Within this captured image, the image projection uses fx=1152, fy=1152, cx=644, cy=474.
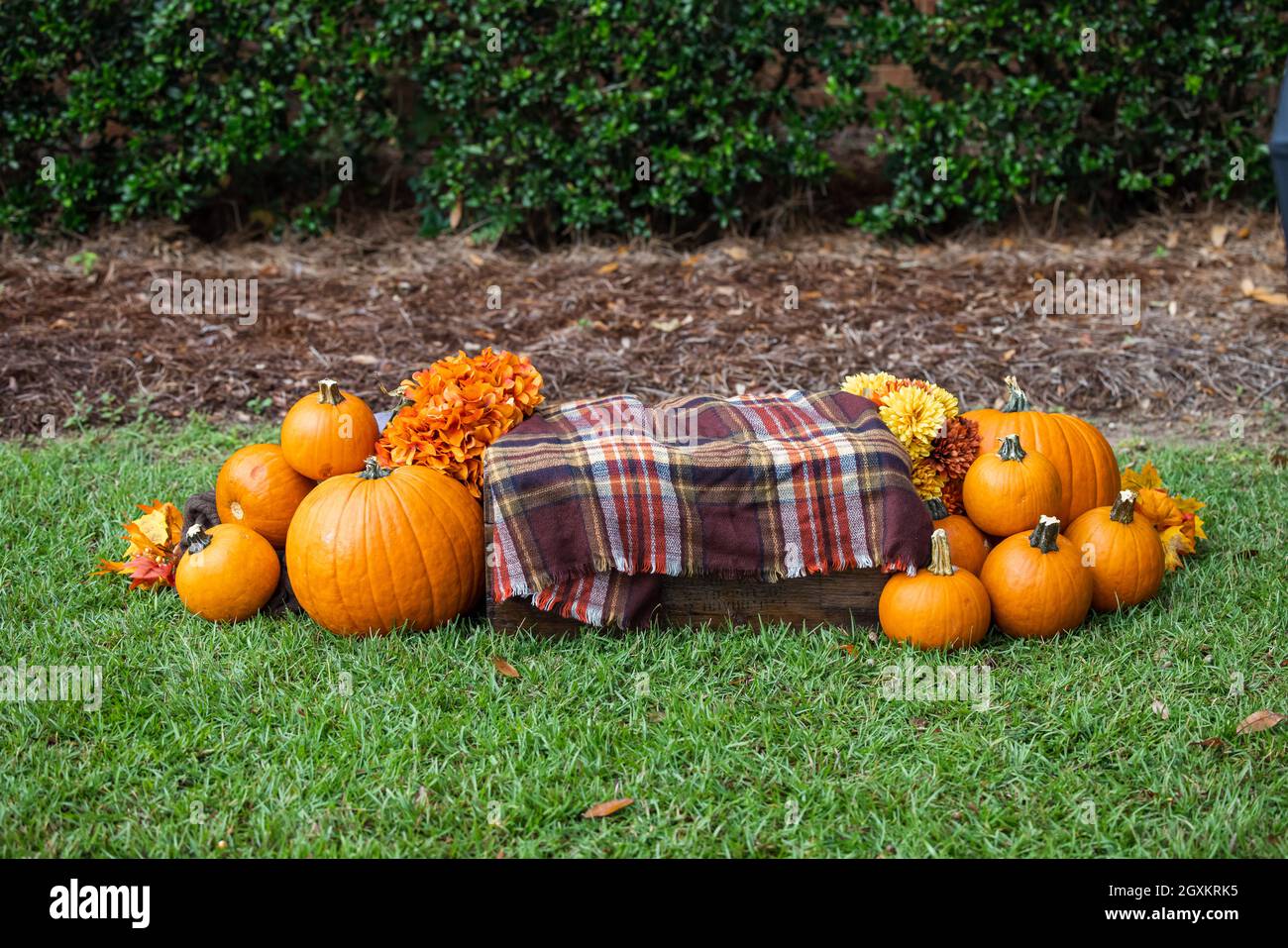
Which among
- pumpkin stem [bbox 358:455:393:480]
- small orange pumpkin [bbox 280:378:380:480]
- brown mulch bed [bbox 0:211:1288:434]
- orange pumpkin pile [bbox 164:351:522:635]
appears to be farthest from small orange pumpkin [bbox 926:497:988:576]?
brown mulch bed [bbox 0:211:1288:434]

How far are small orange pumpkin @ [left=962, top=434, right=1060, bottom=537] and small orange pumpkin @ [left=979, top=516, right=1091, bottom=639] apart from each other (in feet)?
0.32

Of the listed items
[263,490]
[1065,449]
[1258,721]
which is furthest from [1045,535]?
[263,490]

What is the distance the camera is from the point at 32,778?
2.63 m

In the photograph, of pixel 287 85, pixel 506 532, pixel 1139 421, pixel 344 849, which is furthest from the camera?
pixel 287 85

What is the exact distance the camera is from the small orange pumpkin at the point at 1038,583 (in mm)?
3209

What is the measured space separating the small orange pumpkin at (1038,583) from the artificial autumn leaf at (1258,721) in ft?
1.74

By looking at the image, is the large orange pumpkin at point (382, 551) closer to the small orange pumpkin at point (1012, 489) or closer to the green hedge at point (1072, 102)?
the small orange pumpkin at point (1012, 489)

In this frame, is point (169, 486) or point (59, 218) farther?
point (59, 218)

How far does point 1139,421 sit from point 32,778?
4.54 m

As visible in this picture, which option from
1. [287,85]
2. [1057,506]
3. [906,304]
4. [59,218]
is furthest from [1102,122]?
[59,218]

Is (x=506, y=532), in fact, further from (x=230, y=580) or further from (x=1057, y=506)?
(x=1057, y=506)

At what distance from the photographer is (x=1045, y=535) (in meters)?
3.22

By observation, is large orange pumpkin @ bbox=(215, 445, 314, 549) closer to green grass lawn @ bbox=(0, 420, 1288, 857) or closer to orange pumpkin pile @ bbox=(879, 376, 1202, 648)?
green grass lawn @ bbox=(0, 420, 1288, 857)

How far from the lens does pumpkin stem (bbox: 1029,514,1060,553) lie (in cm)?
Answer: 321
